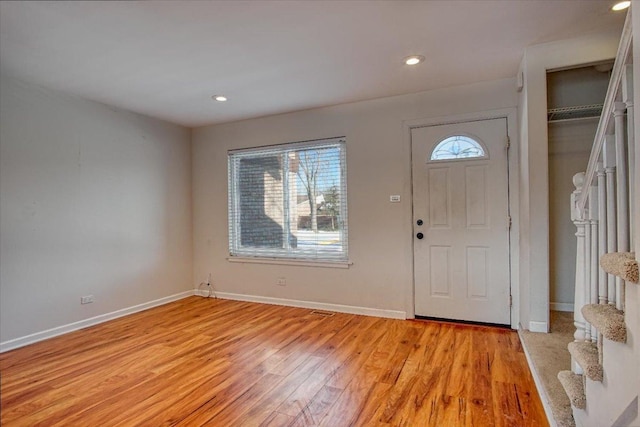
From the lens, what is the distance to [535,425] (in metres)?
1.83

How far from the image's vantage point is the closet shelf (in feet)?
9.55

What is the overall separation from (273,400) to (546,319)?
2.31m

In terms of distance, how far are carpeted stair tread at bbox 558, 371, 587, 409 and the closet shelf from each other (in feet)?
7.43

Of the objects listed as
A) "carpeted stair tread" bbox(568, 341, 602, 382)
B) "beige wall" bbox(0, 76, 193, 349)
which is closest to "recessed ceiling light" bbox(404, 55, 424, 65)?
"carpeted stair tread" bbox(568, 341, 602, 382)

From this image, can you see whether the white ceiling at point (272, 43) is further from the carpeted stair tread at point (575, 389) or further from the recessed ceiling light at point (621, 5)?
the carpeted stair tread at point (575, 389)

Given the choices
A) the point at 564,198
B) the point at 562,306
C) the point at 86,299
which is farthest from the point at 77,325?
the point at 564,198

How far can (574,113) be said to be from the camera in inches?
122

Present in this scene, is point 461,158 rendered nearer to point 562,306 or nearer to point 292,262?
A: point 562,306

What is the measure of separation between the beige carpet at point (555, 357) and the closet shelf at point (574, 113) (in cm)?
190

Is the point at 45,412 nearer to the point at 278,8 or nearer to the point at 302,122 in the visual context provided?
the point at 278,8

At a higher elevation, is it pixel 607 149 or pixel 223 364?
pixel 607 149

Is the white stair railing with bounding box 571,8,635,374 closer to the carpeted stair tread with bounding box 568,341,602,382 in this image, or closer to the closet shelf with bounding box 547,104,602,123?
the carpeted stair tread with bounding box 568,341,602,382

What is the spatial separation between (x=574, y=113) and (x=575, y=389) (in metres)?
2.58

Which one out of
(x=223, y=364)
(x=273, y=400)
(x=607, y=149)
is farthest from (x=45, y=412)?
(x=607, y=149)
